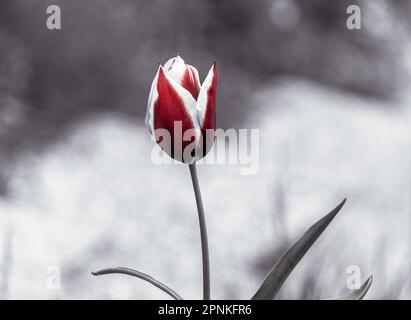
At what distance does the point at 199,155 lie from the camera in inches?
15.0

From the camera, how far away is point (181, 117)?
0.38 m

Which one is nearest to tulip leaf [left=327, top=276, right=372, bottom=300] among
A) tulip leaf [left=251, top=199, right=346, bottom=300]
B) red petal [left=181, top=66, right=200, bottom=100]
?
tulip leaf [left=251, top=199, right=346, bottom=300]

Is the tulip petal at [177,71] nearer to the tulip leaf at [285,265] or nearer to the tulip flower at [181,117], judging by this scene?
the tulip flower at [181,117]

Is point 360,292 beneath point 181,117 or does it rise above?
beneath

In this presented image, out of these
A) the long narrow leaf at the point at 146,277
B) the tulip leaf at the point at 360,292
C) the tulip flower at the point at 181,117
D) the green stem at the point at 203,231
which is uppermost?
the tulip flower at the point at 181,117

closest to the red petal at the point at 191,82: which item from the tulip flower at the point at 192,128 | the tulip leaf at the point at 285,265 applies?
the tulip flower at the point at 192,128

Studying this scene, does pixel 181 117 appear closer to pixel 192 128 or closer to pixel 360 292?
pixel 192 128

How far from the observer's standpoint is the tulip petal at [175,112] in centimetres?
38

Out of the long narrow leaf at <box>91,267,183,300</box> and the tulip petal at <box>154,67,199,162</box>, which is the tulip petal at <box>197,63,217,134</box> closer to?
the tulip petal at <box>154,67,199,162</box>

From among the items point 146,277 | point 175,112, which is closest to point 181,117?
point 175,112

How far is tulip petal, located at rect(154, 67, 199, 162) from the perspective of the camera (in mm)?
376
